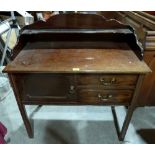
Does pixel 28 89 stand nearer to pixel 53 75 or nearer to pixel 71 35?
pixel 53 75

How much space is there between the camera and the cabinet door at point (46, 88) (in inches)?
41.4

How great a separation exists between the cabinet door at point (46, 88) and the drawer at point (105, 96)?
73 mm

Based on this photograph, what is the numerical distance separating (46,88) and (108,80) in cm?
40

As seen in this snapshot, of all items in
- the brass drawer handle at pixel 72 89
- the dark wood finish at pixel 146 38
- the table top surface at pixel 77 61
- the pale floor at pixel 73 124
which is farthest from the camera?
the pale floor at pixel 73 124

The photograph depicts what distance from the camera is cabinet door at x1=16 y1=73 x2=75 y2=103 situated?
3.45 feet

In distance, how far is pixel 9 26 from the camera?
186 cm

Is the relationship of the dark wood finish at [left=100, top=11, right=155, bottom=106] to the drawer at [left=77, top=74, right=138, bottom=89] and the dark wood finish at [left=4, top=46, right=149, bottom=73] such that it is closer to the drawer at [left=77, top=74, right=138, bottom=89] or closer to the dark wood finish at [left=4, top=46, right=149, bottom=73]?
the dark wood finish at [left=4, top=46, right=149, bottom=73]

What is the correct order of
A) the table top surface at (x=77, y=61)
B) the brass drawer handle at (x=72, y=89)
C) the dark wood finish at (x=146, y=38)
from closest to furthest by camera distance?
the table top surface at (x=77, y=61)
the brass drawer handle at (x=72, y=89)
the dark wood finish at (x=146, y=38)

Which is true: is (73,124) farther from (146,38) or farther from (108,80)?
(146,38)

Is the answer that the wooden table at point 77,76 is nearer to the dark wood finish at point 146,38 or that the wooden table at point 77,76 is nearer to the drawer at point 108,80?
the drawer at point 108,80

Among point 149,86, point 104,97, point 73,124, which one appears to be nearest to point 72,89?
point 104,97

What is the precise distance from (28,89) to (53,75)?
22 cm

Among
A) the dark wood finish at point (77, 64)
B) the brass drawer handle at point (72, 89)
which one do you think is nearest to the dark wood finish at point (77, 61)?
the dark wood finish at point (77, 64)
